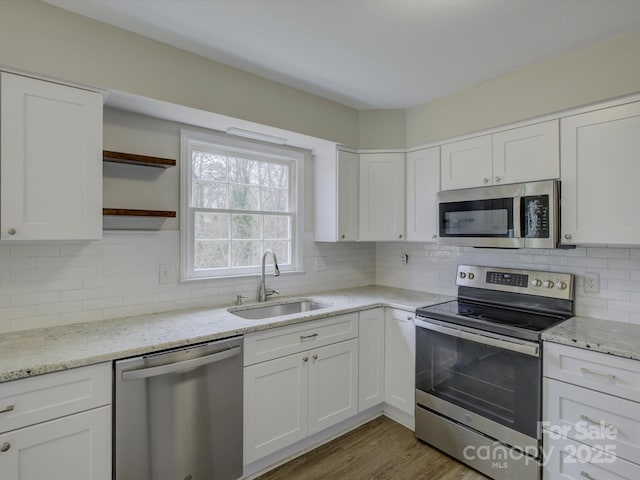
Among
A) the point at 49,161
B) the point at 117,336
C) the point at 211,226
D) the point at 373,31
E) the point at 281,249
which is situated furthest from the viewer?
the point at 281,249

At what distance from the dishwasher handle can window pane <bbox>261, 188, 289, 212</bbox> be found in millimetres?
1324

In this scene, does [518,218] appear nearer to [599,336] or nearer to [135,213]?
[599,336]

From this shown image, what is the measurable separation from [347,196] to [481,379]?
1661 mm

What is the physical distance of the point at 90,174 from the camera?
68.0 inches

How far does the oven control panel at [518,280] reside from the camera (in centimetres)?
224

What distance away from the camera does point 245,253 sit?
8.98 ft

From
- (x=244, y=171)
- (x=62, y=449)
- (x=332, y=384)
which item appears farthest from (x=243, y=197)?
(x=62, y=449)

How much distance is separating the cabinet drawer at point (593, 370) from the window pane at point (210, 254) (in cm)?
213

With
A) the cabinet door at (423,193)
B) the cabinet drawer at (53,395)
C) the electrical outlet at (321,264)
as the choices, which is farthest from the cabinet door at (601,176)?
the cabinet drawer at (53,395)

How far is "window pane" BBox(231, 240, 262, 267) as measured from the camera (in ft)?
8.77

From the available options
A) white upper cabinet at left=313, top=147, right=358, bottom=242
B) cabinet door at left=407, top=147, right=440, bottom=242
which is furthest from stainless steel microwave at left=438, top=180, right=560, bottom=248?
white upper cabinet at left=313, top=147, right=358, bottom=242

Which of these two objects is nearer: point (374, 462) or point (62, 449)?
point (62, 449)

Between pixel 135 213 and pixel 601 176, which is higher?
pixel 601 176

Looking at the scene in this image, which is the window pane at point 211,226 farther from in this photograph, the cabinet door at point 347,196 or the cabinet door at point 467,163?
the cabinet door at point 467,163
